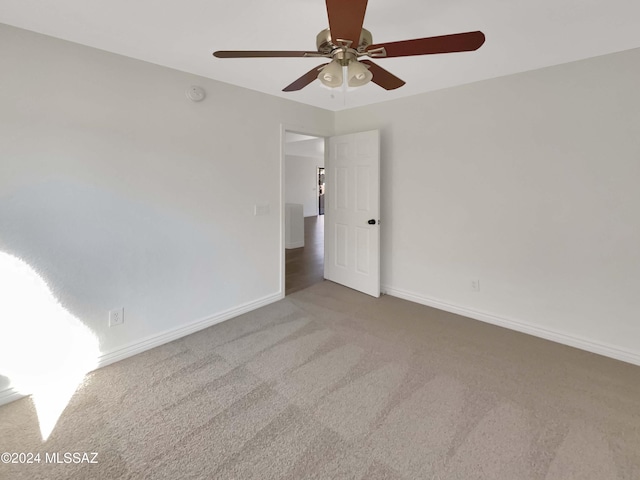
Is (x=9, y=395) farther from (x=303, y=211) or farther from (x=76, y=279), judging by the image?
(x=303, y=211)

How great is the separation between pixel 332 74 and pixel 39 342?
2.53m

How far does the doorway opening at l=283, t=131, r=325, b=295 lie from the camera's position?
14.7 feet

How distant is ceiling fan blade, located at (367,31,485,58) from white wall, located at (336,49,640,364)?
167cm

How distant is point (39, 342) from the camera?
2.05m

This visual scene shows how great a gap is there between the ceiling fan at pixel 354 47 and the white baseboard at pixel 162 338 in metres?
2.21

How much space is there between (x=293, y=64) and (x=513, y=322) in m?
3.00

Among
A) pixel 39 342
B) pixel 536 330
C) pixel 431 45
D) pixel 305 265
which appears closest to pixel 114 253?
pixel 39 342

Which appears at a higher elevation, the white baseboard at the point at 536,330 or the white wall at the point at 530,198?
the white wall at the point at 530,198

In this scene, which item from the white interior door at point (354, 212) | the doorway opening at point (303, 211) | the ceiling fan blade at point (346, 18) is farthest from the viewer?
the doorway opening at point (303, 211)

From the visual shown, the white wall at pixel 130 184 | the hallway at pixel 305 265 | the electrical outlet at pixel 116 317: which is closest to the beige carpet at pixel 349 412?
the electrical outlet at pixel 116 317

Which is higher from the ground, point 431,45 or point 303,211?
point 431,45

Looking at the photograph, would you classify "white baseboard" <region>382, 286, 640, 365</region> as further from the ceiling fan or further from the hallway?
the ceiling fan

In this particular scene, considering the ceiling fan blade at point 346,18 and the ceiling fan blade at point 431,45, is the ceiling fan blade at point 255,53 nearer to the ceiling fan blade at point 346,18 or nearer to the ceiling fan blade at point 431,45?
the ceiling fan blade at point 346,18

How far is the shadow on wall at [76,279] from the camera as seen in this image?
6.36 feet
